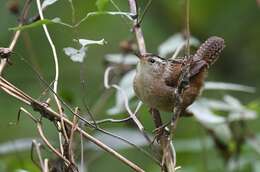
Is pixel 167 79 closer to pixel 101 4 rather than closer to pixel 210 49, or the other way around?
pixel 210 49

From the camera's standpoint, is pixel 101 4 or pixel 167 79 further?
pixel 167 79

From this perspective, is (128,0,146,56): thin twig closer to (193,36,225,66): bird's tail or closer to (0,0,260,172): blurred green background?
(193,36,225,66): bird's tail

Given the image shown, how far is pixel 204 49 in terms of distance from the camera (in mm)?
3160

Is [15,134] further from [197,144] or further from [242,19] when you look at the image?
[242,19]

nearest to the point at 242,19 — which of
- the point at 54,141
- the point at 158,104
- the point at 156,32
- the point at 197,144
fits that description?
the point at 156,32

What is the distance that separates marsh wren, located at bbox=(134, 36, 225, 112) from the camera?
122 inches

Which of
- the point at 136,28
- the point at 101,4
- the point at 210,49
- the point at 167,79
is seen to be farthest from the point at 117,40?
the point at 101,4

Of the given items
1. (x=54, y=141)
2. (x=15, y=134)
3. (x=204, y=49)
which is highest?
(x=204, y=49)

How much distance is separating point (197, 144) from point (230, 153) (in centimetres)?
38

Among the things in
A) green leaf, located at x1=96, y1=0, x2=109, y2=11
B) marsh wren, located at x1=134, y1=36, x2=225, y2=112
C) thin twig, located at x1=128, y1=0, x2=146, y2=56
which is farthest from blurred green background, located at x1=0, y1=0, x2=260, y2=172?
green leaf, located at x1=96, y1=0, x2=109, y2=11

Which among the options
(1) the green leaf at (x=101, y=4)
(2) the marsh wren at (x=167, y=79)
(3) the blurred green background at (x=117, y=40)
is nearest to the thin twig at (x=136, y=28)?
(2) the marsh wren at (x=167, y=79)

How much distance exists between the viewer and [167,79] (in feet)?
10.6

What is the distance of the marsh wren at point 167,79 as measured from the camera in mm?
3109

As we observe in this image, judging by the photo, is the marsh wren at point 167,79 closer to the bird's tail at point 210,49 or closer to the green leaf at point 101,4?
the bird's tail at point 210,49
